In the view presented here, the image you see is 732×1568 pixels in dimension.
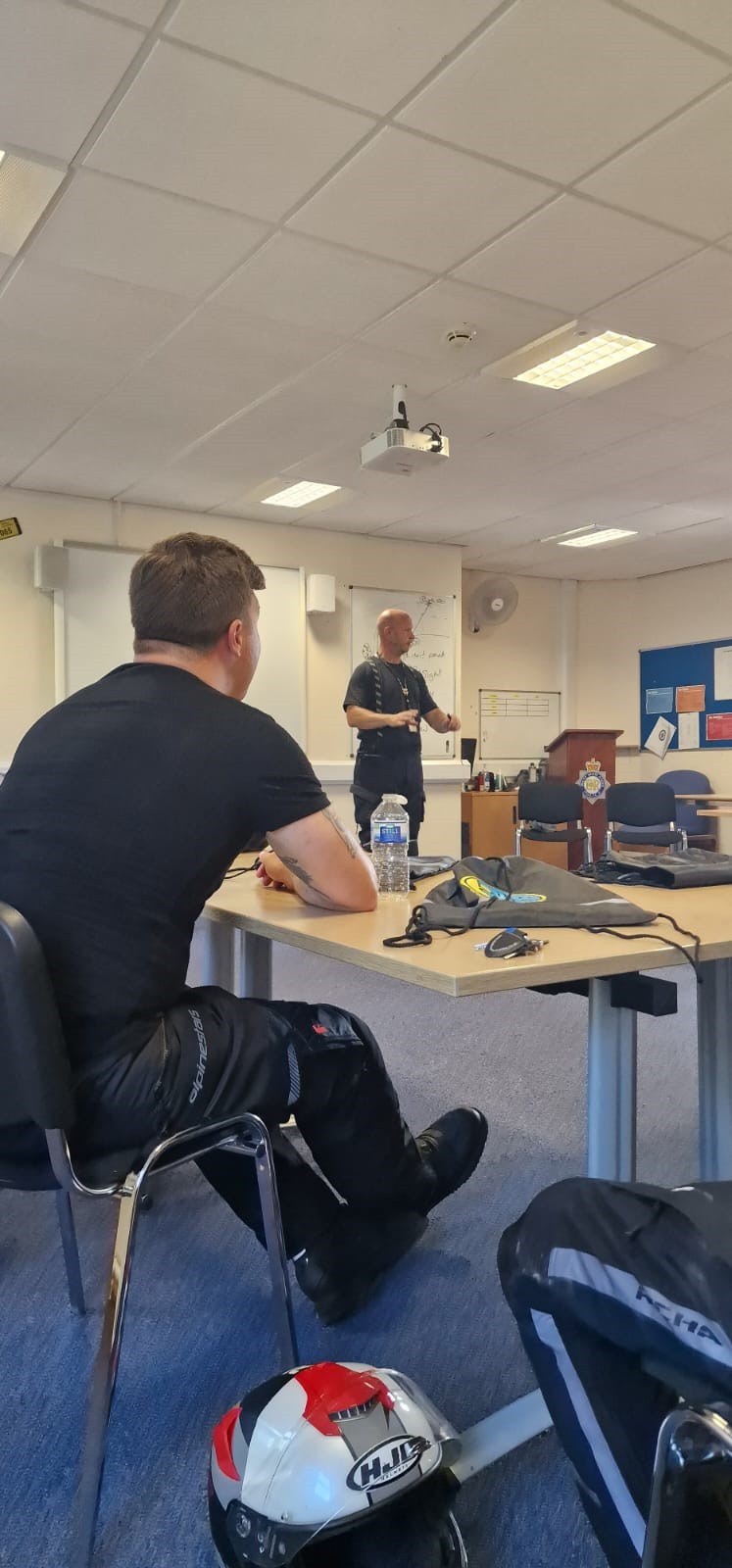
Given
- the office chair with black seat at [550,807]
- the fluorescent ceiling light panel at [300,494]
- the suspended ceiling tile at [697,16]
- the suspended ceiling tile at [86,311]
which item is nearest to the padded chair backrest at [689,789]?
the office chair with black seat at [550,807]

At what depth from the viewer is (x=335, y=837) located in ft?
4.45

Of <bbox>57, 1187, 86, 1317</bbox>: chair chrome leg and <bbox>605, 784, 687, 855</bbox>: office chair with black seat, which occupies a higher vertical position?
<bbox>605, 784, 687, 855</bbox>: office chair with black seat

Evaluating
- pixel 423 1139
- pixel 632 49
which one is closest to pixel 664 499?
pixel 632 49

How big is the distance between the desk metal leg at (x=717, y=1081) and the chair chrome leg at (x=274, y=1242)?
695mm

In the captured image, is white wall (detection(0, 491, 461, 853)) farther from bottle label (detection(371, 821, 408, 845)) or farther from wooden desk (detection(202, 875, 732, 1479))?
wooden desk (detection(202, 875, 732, 1479))

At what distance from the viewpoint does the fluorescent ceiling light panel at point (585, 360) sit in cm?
362

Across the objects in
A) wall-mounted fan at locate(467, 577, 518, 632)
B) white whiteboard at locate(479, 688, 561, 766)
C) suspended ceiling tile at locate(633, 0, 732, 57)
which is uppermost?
suspended ceiling tile at locate(633, 0, 732, 57)

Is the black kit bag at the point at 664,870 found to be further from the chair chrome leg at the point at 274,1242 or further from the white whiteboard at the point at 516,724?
the white whiteboard at the point at 516,724

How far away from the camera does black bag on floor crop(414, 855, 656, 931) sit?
50.4 inches

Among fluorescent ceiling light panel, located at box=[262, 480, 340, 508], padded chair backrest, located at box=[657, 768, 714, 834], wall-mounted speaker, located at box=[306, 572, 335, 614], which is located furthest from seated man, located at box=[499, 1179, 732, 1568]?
padded chair backrest, located at box=[657, 768, 714, 834]

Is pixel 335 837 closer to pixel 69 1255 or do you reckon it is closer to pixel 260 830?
pixel 260 830

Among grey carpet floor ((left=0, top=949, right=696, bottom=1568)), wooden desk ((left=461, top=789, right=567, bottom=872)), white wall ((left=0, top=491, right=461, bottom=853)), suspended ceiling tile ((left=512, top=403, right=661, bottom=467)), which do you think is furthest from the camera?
wooden desk ((left=461, top=789, right=567, bottom=872))

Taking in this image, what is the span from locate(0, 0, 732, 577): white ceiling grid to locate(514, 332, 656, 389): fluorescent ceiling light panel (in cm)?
8

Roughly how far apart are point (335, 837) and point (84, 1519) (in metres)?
0.84
